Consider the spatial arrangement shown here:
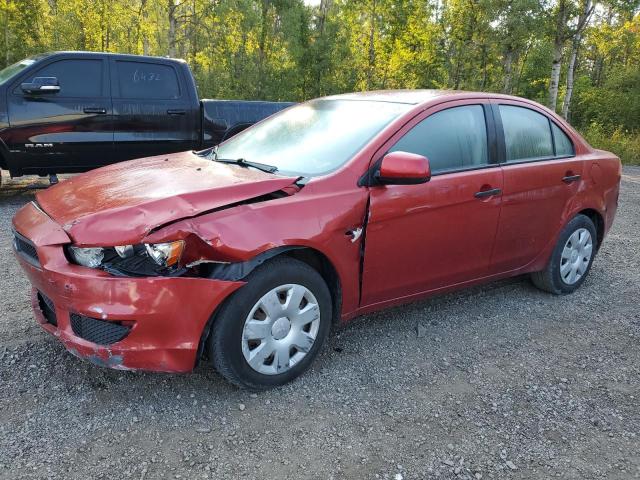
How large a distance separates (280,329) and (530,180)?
2.29 meters

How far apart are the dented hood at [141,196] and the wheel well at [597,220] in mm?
2955

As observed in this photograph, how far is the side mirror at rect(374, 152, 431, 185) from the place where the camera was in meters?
2.93

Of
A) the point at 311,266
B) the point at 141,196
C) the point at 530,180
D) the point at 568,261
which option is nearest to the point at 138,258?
the point at 141,196

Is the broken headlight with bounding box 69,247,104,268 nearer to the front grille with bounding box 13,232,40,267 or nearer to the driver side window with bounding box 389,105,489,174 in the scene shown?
the front grille with bounding box 13,232,40,267

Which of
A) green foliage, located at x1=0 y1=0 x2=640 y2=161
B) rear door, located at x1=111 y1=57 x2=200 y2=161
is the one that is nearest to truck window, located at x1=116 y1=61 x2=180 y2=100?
rear door, located at x1=111 y1=57 x2=200 y2=161

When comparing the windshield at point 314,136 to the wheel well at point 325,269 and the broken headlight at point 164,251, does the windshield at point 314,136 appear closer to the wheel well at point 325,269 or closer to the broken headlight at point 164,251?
the wheel well at point 325,269

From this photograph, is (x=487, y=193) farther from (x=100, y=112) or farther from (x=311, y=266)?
(x=100, y=112)

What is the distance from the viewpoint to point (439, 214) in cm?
336

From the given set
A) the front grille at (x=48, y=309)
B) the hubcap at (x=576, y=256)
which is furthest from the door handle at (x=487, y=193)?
the front grille at (x=48, y=309)

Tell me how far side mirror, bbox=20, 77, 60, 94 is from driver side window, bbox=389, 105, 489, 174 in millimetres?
5138

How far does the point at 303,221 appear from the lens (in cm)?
278

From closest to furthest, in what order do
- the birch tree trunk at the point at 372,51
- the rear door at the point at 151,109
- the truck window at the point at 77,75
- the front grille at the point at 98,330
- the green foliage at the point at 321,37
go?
the front grille at the point at 98,330 < the truck window at the point at 77,75 < the rear door at the point at 151,109 < the green foliage at the point at 321,37 < the birch tree trunk at the point at 372,51

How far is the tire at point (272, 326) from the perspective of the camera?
2625 millimetres

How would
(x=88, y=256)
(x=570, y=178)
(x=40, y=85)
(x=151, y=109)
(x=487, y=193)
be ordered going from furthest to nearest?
1. (x=151, y=109)
2. (x=40, y=85)
3. (x=570, y=178)
4. (x=487, y=193)
5. (x=88, y=256)
